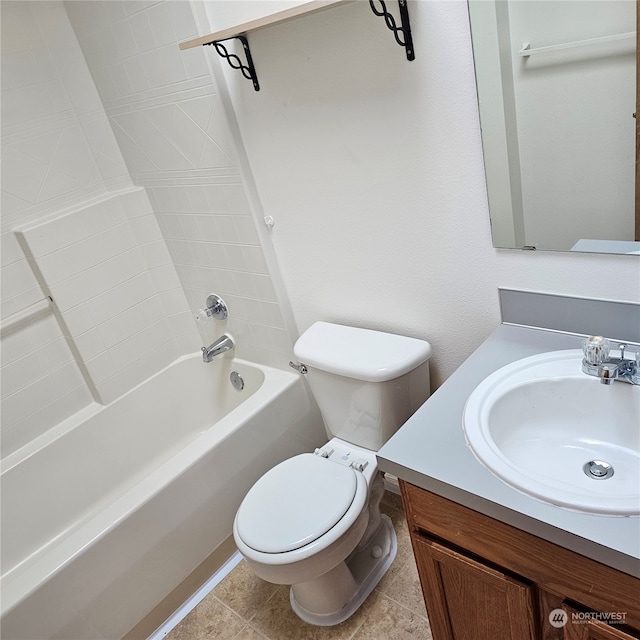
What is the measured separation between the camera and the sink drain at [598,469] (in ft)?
3.45

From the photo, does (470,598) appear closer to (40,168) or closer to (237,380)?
(237,380)

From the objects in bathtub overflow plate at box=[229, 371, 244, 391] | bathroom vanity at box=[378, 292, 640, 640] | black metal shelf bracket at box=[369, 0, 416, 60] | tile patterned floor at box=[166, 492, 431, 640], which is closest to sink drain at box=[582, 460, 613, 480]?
bathroom vanity at box=[378, 292, 640, 640]

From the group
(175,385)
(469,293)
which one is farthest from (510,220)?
(175,385)

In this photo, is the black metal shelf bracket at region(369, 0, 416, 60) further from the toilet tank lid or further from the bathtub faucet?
the bathtub faucet

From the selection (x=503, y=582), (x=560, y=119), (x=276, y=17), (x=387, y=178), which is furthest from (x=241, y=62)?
(x=503, y=582)

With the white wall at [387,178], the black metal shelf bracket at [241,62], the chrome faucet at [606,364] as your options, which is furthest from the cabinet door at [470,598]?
the black metal shelf bracket at [241,62]

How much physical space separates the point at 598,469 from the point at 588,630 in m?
0.29

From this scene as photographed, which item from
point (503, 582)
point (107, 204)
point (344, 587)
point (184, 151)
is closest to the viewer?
point (503, 582)

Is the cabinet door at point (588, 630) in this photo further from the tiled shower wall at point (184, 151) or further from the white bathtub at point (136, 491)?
the tiled shower wall at point (184, 151)

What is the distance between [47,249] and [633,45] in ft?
6.34

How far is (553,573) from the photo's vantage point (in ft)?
3.05

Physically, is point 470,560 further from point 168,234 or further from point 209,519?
point 168,234

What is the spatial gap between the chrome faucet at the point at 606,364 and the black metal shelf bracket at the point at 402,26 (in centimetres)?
77

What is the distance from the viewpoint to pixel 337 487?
5.22 feet
